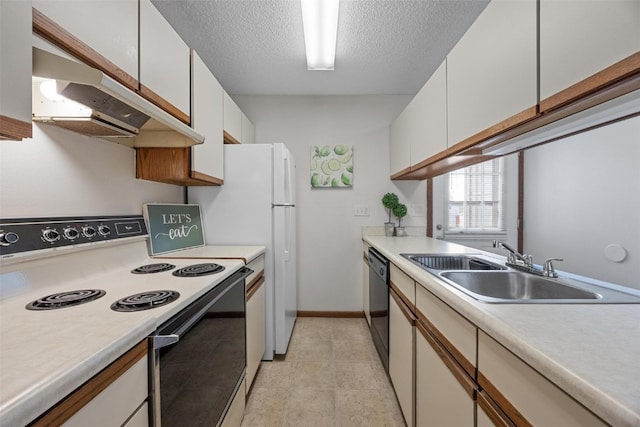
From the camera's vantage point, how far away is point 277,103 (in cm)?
318

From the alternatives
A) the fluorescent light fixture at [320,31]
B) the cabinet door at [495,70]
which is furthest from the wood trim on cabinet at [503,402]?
the fluorescent light fixture at [320,31]

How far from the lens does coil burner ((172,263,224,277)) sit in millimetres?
1307

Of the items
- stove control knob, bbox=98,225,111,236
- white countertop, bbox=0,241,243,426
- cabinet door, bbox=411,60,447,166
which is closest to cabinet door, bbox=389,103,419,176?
cabinet door, bbox=411,60,447,166

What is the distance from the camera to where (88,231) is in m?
1.25

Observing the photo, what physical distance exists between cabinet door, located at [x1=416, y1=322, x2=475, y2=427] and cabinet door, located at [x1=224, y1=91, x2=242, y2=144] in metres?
1.98

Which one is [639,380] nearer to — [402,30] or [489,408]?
[489,408]

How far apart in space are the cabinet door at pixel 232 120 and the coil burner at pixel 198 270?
1.23 metres

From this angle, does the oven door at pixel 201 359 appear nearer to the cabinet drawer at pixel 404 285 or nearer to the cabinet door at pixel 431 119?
the cabinet drawer at pixel 404 285

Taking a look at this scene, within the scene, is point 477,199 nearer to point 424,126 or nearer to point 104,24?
point 424,126

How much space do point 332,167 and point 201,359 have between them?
240 cm

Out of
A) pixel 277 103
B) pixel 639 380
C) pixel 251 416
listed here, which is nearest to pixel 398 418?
pixel 251 416

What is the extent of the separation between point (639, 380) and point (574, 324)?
0.78ft

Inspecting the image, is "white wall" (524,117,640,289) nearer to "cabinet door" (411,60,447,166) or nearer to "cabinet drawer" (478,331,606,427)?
"cabinet door" (411,60,447,166)

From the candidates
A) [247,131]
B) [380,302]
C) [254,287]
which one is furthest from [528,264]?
[247,131]
